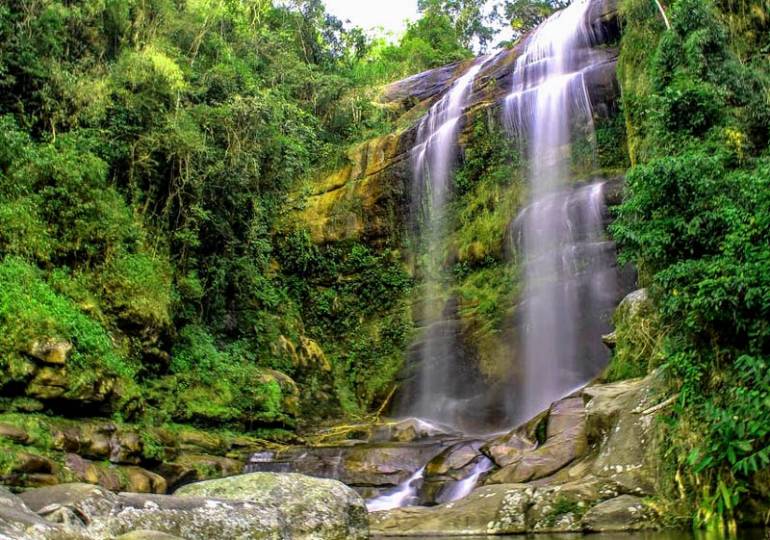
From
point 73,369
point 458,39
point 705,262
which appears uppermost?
point 458,39

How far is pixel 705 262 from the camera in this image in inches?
301

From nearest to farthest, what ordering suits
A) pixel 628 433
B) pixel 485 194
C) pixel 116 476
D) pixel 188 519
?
pixel 188 519 < pixel 628 433 < pixel 116 476 < pixel 485 194

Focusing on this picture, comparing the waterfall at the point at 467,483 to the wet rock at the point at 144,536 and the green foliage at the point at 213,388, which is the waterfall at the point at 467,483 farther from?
the wet rock at the point at 144,536

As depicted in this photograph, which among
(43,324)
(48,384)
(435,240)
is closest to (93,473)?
(48,384)

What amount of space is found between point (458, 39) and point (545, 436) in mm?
35082

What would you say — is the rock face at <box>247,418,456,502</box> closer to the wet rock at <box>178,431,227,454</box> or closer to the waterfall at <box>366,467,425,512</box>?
the waterfall at <box>366,467,425,512</box>

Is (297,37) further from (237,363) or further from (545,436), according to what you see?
(545,436)

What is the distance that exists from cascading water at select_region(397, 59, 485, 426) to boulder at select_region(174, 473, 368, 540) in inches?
Result: 397

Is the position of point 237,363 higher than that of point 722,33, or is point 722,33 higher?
point 722,33

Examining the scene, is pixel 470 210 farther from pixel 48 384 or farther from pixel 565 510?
pixel 565 510

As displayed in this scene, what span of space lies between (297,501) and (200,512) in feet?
4.25

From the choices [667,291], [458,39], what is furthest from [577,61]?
[458,39]

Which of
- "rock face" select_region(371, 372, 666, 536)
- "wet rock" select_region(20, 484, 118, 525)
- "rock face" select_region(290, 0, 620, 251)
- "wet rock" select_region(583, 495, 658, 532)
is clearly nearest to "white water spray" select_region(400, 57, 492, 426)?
"rock face" select_region(290, 0, 620, 251)

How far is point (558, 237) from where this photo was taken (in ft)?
58.9
